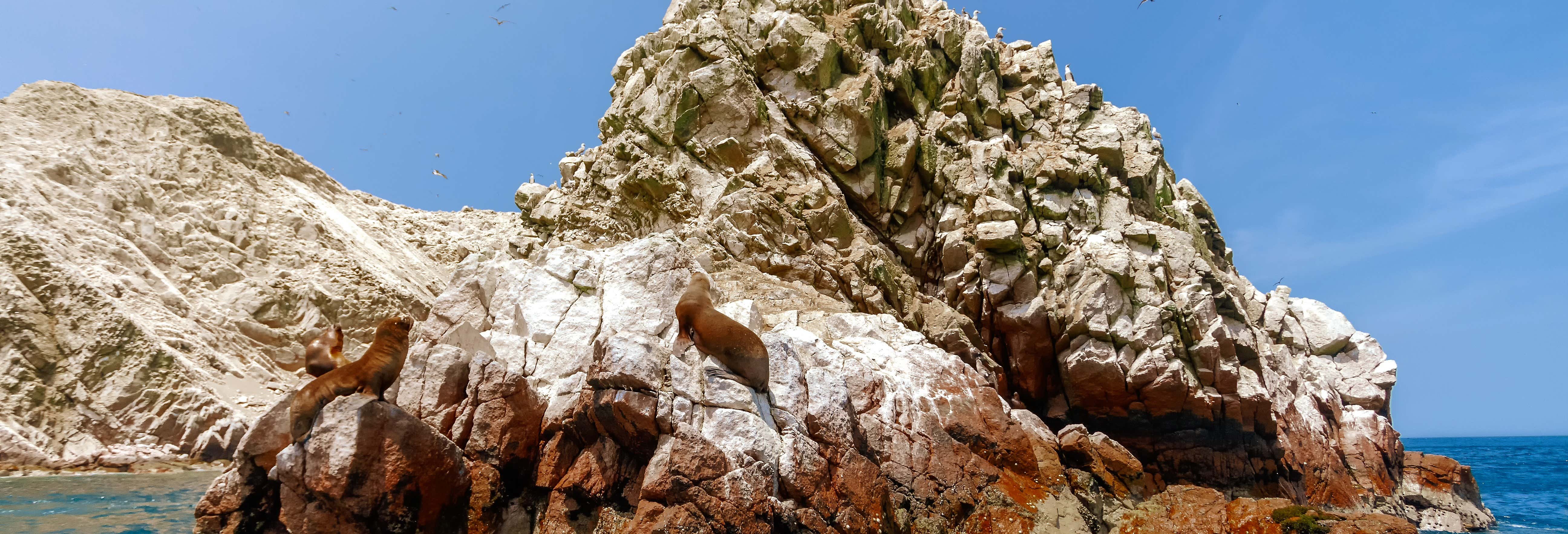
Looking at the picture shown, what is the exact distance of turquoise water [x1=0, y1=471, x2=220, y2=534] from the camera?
9164mm

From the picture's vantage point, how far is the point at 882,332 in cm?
1295

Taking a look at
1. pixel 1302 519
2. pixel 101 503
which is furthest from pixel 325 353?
pixel 1302 519

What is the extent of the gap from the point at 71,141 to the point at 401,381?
23410 millimetres

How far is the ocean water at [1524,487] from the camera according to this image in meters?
19.0

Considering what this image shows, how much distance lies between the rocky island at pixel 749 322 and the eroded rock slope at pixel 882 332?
0.21 ft

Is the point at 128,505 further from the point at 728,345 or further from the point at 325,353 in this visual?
the point at 728,345

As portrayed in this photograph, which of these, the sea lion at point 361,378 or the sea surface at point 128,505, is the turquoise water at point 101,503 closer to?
the sea surface at point 128,505

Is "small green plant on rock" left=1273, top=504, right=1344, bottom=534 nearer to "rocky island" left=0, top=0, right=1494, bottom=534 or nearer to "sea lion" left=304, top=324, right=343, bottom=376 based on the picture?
"rocky island" left=0, top=0, right=1494, bottom=534

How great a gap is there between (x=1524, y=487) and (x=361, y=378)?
130ft

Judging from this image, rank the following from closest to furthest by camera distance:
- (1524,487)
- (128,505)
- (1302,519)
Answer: (1302,519), (128,505), (1524,487)

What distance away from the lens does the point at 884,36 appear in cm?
2183

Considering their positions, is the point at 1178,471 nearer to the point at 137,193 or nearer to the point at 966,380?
the point at 966,380

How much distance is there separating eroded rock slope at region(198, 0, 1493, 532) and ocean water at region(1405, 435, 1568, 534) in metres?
1.23

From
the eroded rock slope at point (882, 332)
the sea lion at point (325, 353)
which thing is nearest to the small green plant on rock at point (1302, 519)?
the eroded rock slope at point (882, 332)
